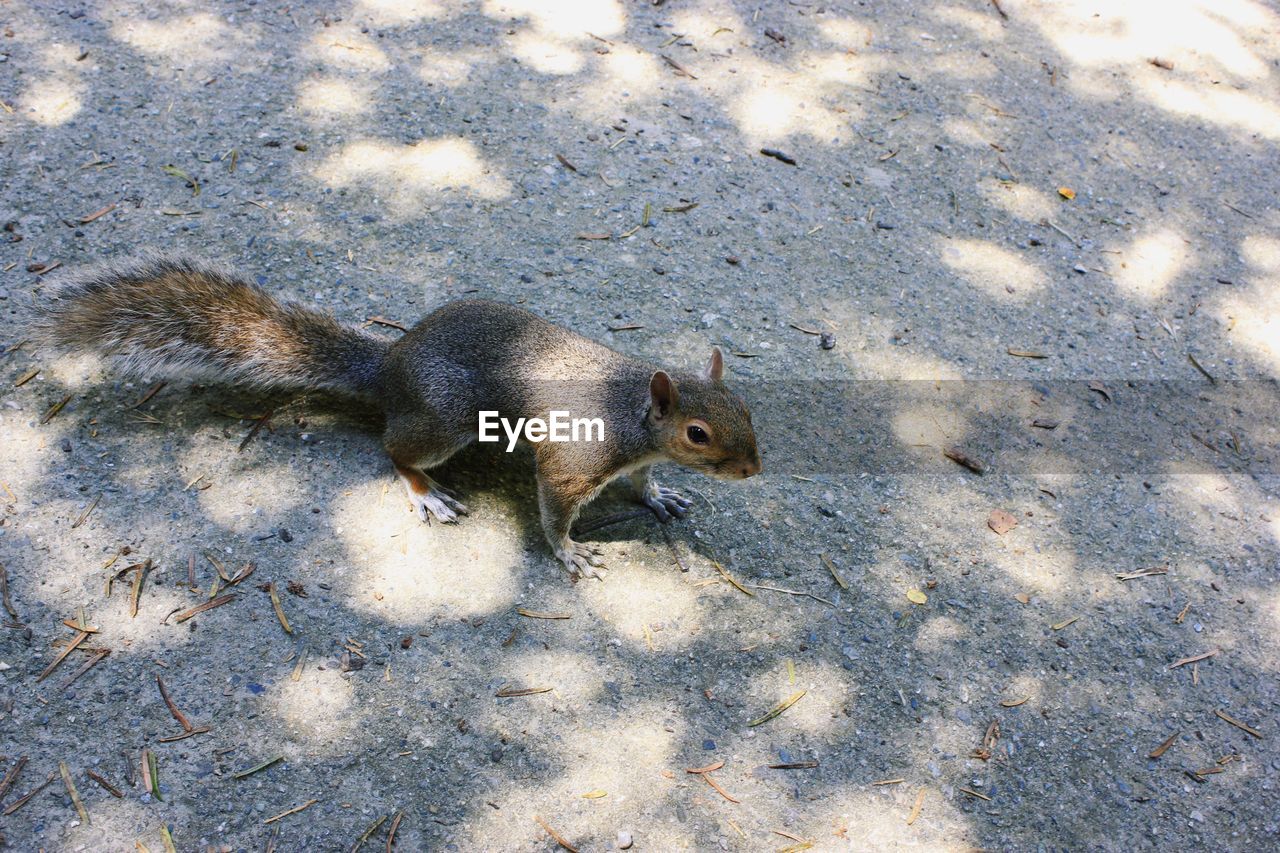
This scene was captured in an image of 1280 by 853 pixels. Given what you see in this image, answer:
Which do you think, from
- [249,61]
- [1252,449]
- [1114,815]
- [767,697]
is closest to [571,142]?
[249,61]

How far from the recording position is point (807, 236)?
13.5 ft

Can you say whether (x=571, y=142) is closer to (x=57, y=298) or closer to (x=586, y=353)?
(x=586, y=353)

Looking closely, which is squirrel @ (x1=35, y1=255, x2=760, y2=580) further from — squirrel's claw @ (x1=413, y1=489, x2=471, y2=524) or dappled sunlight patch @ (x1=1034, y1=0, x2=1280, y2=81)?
dappled sunlight patch @ (x1=1034, y1=0, x2=1280, y2=81)

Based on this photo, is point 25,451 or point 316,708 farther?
point 25,451

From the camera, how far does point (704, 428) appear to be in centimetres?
272

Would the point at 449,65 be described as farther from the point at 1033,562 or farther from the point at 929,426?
the point at 1033,562

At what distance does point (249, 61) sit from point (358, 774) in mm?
3450

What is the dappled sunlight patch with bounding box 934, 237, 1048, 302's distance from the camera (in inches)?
160

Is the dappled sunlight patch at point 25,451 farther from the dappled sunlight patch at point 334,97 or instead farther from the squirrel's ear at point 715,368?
the squirrel's ear at point 715,368

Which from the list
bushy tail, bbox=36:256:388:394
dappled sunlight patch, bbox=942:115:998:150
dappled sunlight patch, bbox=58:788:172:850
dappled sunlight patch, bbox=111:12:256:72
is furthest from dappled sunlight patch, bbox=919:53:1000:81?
dappled sunlight patch, bbox=58:788:172:850

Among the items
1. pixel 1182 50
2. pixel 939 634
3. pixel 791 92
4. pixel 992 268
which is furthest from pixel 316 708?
pixel 1182 50

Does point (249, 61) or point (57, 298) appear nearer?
point (57, 298)

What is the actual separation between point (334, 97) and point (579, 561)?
2.67 metres

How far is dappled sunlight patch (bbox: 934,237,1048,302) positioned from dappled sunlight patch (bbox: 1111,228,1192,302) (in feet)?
1.36
